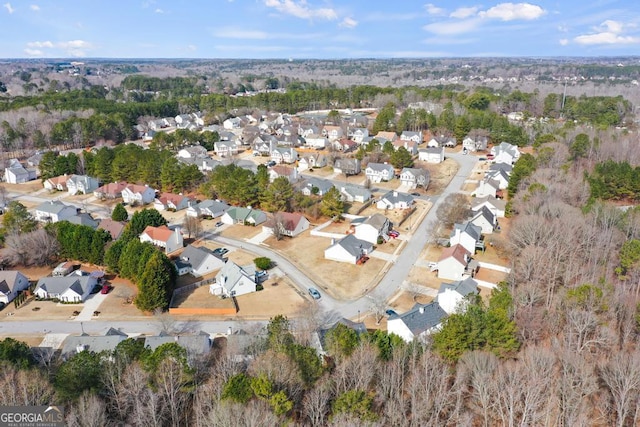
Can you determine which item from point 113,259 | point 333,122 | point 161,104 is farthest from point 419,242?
point 161,104

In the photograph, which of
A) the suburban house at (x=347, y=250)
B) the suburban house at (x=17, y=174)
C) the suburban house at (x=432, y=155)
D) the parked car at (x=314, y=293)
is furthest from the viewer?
the suburban house at (x=432, y=155)

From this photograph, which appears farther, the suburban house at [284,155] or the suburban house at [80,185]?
the suburban house at [284,155]

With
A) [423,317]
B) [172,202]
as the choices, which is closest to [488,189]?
[423,317]

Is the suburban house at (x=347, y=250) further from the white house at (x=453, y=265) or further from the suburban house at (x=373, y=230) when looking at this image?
the white house at (x=453, y=265)

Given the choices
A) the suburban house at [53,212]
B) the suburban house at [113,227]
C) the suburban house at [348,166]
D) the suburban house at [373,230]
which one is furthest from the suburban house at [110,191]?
the suburban house at [373,230]

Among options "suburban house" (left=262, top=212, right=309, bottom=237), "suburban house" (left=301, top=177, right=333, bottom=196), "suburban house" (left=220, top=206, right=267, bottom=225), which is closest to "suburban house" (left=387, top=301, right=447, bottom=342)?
"suburban house" (left=262, top=212, right=309, bottom=237)

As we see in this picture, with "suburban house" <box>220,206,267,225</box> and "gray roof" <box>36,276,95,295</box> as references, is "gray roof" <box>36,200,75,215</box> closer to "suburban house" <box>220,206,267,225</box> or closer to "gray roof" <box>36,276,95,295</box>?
"gray roof" <box>36,276,95,295</box>
